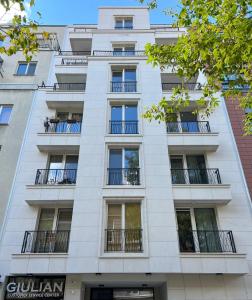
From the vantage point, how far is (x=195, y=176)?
12.1m

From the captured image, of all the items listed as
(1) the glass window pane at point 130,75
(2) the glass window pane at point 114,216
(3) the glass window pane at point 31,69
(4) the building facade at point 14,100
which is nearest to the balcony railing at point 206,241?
(2) the glass window pane at point 114,216

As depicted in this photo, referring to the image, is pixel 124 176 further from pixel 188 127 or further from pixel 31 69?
pixel 31 69

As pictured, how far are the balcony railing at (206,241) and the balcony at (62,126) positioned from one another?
7.43 m

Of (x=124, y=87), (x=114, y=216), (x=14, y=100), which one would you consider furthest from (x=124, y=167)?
(x=14, y=100)

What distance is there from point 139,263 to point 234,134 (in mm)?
Answer: 8224

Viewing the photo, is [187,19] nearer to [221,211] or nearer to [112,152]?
[112,152]

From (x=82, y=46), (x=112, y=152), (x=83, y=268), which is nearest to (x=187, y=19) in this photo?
(x=112, y=152)

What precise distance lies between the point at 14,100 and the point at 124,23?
34.1ft

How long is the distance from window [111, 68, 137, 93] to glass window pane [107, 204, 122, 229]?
6.85 m

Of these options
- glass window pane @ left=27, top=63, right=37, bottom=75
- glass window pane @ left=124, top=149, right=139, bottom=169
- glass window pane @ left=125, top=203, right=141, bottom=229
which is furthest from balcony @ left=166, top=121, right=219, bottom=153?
glass window pane @ left=27, top=63, right=37, bottom=75

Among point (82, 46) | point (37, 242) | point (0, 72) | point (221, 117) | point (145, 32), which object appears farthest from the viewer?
point (82, 46)

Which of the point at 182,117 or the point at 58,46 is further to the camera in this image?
the point at 58,46

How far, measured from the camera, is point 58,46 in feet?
62.1

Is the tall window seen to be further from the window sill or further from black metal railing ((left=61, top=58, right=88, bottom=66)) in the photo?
black metal railing ((left=61, top=58, right=88, bottom=66))
